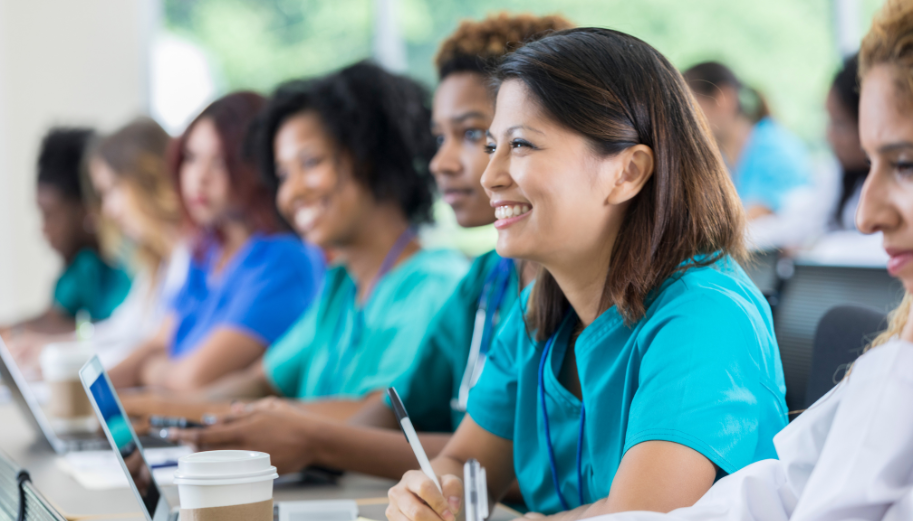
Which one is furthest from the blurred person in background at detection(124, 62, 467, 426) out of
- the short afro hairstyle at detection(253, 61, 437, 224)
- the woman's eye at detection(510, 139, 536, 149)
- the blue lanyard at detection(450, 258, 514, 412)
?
the woman's eye at detection(510, 139, 536, 149)

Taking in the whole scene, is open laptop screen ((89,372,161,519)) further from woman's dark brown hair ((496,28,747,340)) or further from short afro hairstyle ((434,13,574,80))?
short afro hairstyle ((434,13,574,80))

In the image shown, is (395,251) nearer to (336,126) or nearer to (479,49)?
(336,126)

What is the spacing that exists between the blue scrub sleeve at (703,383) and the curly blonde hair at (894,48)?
0.57 feet

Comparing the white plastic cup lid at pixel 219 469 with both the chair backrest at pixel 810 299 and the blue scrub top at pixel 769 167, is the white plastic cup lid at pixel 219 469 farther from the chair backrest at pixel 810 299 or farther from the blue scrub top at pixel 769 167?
the blue scrub top at pixel 769 167

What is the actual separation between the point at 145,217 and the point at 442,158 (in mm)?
1910

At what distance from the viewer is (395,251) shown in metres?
1.96

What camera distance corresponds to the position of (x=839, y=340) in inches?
45.6

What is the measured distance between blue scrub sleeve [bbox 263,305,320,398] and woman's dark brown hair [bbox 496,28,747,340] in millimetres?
1216

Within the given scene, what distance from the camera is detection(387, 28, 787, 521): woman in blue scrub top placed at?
2.90 feet

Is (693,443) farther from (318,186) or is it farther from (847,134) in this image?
(847,134)

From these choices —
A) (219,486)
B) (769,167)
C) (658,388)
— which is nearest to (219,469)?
(219,486)

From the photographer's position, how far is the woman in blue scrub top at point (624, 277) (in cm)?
88

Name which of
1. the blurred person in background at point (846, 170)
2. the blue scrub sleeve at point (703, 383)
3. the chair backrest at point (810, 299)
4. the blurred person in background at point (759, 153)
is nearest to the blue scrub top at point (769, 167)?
the blurred person in background at point (759, 153)

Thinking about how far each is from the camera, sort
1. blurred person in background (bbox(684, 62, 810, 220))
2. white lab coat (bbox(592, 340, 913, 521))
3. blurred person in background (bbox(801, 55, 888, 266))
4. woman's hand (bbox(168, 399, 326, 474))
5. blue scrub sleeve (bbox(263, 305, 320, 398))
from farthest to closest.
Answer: blurred person in background (bbox(684, 62, 810, 220)) → blurred person in background (bbox(801, 55, 888, 266)) → blue scrub sleeve (bbox(263, 305, 320, 398)) → woman's hand (bbox(168, 399, 326, 474)) → white lab coat (bbox(592, 340, 913, 521))
